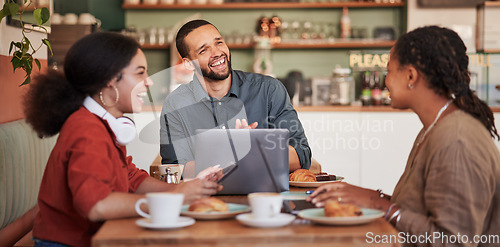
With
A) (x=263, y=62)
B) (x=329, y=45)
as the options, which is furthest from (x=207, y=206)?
(x=329, y=45)

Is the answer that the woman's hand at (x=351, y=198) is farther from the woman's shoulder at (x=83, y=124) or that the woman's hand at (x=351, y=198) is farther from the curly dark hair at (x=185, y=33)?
the curly dark hair at (x=185, y=33)

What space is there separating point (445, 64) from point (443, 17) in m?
5.00

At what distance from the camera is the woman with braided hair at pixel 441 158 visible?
1477 millimetres

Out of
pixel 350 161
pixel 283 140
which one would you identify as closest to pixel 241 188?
pixel 283 140

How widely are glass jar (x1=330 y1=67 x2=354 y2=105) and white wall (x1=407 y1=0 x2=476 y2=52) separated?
145cm

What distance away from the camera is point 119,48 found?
1.64 metres

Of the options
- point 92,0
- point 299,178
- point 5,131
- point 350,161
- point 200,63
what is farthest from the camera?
point 92,0

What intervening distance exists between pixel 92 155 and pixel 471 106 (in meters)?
1.00

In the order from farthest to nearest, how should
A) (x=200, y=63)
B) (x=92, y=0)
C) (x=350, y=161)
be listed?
1. (x=92, y=0)
2. (x=350, y=161)
3. (x=200, y=63)

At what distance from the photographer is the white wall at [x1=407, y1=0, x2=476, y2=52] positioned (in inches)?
246

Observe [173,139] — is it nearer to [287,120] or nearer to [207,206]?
[287,120]

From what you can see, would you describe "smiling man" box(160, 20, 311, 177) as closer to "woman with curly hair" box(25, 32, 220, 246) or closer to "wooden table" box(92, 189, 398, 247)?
"woman with curly hair" box(25, 32, 220, 246)

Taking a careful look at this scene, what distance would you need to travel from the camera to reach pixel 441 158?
1.51 metres

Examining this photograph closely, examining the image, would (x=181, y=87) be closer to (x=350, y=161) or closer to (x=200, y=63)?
(x=200, y=63)
